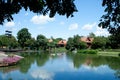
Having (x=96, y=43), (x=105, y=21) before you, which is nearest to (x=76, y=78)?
(x=105, y=21)

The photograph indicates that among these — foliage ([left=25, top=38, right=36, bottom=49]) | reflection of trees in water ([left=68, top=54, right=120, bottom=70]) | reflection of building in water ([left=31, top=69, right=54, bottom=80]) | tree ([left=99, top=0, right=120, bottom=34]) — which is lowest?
Result: reflection of building in water ([left=31, top=69, right=54, bottom=80])

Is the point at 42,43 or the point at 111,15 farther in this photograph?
the point at 42,43

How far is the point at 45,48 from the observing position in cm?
9281

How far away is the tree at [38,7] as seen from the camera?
233 inches

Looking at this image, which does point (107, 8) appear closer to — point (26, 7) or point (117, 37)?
point (117, 37)

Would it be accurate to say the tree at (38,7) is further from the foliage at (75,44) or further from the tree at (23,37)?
the tree at (23,37)

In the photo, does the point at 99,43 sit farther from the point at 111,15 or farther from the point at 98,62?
the point at 111,15

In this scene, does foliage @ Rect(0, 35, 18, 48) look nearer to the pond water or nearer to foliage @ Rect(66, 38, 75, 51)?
foliage @ Rect(66, 38, 75, 51)

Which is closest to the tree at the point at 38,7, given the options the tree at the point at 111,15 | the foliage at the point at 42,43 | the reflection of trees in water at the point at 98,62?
the tree at the point at 111,15

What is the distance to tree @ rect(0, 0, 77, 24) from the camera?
5.92 m

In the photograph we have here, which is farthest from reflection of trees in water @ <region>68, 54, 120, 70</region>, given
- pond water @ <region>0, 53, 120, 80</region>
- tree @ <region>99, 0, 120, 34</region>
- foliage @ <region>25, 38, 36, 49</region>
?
foliage @ <region>25, 38, 36, 49</region>

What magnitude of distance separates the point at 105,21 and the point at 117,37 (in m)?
0.56

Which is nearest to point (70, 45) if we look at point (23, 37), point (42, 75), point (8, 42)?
point (23, 37)

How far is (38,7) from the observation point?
6.04m
